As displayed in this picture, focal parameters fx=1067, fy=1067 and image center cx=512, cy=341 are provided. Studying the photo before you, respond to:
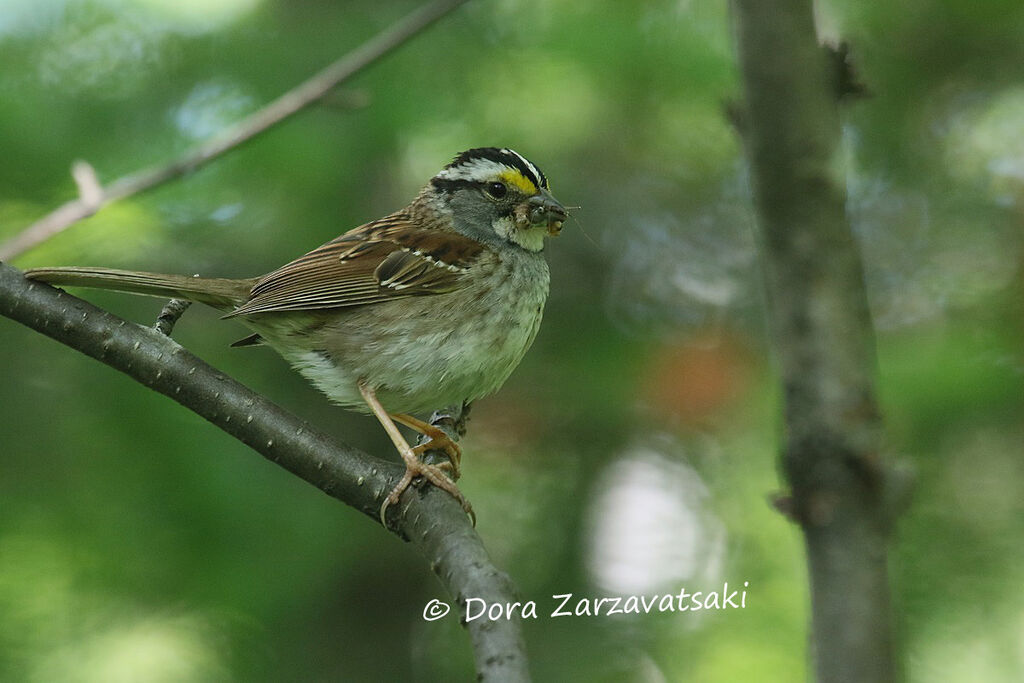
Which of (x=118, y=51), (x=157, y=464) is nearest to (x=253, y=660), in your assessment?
(x=157, y=464)

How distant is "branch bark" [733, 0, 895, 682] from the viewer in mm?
1163

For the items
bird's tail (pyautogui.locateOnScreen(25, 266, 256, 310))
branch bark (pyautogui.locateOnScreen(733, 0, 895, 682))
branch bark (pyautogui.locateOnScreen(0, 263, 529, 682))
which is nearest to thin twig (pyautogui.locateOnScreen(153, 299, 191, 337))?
branch bark (pyautogui.locateOnScreen(0, 263, 529, 682))

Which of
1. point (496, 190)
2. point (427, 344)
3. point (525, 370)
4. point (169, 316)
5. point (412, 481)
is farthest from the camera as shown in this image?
point (525, 370)

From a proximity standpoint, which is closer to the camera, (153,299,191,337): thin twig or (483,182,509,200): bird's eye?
(153,299,191,337): thin twig

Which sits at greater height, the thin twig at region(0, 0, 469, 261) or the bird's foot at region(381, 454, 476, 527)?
the thin twig at region(0, 0, 469, 261)

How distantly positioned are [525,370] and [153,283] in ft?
7.34

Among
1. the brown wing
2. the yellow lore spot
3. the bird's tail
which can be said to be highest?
the yellow lore spot

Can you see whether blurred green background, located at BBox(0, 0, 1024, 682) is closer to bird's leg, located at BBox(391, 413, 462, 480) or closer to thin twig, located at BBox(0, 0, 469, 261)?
thin twig, located at BBox(0, 0, 469, 261)

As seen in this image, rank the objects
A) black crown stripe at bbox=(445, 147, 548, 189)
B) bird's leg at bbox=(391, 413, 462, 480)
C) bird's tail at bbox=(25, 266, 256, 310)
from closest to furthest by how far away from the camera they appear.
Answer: bird's tail at bbox=(25, 266, 256, 310), bird's leg at bbox=(391, 413, 462, 480), black crown stripe at bbox=(445, 147, 548, 189)

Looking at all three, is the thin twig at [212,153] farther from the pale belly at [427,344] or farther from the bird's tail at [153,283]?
the pale belly at [427,344]

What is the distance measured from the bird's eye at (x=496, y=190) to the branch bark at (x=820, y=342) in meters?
3.15

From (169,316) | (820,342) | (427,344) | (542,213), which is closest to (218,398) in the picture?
(169,316)

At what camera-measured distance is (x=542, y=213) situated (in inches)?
169

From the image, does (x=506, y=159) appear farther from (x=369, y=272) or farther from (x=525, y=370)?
(x=525, y=370)
